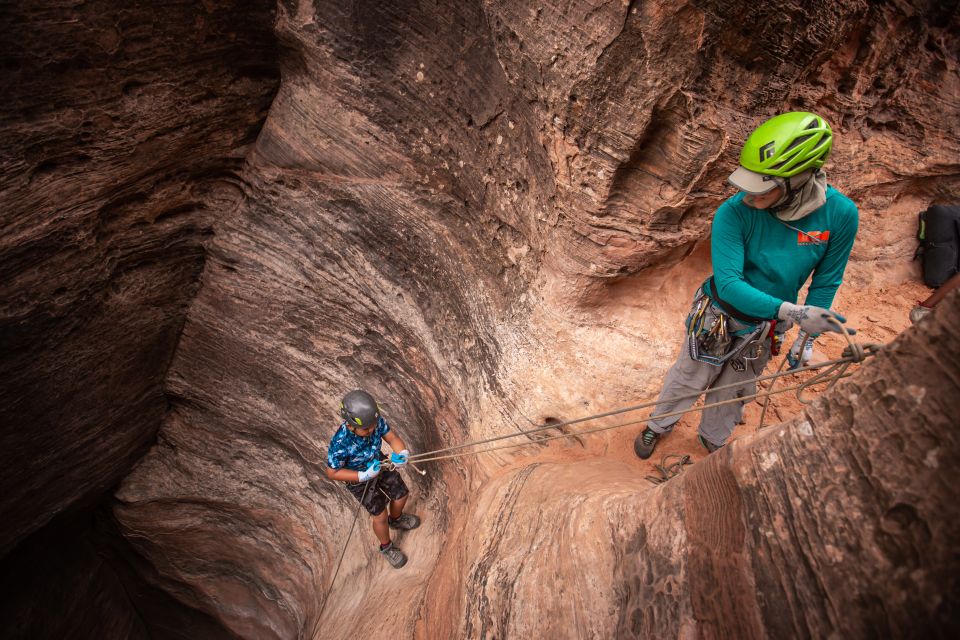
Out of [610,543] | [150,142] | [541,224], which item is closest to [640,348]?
[541,224]

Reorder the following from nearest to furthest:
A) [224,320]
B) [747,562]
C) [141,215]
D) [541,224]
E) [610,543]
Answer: [747,562]
[610,543]
[541,224]
[141,215]
[224,320]

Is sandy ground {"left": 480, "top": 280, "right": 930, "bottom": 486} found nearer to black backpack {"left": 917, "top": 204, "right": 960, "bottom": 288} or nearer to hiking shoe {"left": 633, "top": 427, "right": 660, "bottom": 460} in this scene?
hiking shoe {"left": 633, "top": 427, "right": 660, "bottom": 460}

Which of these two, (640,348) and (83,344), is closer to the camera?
(640,348)

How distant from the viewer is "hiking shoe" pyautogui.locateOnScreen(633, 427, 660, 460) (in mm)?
4238

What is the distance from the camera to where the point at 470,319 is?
5316mm

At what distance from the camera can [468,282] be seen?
207 inches

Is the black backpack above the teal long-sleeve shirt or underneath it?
underneath

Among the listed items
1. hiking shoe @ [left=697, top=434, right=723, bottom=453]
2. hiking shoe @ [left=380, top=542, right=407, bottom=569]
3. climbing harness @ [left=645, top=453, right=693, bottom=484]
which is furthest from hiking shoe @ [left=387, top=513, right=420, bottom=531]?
hiking shoe @ [left=697, top=434, right=723, bottom=453]

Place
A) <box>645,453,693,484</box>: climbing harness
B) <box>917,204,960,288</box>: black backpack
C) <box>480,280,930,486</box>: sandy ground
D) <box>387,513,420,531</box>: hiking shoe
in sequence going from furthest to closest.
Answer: <box>387,513,420,531</box>: hiking shoe
<box>917,204,960,288</box>: black backpack
<box>480,280,930,486</box>: sandy ground
<box>645,453,693,484</box>: climbing harness

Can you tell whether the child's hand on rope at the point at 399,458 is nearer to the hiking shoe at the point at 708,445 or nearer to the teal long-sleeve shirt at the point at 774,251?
the hiking shoe at the point at 708,445

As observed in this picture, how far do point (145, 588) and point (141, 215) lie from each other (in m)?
8.08

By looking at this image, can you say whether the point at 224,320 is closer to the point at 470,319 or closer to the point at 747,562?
the point at 470,319

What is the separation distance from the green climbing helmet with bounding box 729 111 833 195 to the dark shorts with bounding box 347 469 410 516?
163 inches

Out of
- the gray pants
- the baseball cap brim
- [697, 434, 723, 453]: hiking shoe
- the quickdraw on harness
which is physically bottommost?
[697, 434, 723, 453]: hiking shoe
